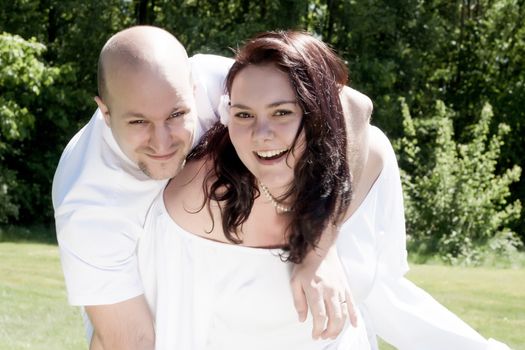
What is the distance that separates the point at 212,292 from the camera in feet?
10.3

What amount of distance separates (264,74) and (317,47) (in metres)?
0.24

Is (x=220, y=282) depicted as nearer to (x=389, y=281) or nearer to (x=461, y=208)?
(x=389, y=281)

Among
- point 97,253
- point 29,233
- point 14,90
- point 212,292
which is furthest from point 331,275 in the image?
point 14,90

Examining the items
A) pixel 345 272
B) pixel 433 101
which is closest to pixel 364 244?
pixel 345 272

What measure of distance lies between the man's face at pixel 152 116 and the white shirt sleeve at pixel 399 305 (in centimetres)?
94

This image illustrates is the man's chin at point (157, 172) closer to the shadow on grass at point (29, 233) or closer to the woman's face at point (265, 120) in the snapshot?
the woman's face at point (265, 120)

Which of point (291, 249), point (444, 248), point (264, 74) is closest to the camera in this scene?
point (264, 74)

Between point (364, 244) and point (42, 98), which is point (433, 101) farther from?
point (364, 244)

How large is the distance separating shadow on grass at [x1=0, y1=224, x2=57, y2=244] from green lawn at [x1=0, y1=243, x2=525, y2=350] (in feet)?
12.0

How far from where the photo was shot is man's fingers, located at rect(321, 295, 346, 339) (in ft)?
9.64

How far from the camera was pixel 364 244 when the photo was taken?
3377 millimetres

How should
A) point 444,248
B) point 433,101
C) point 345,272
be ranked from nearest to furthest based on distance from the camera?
1. point 345,272
2. point 444,248
3. point 433,101

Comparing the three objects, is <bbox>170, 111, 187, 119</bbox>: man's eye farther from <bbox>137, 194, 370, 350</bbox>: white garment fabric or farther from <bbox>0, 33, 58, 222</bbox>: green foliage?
<bbox>0, 33, 58, 222</bbox>: green foliage

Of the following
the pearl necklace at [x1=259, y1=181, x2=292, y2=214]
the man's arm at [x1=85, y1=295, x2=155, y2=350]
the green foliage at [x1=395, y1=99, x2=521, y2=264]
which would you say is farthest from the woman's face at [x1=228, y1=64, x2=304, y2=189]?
the green foliage at [x1=395, y1=99, x2=521, y2=264]
